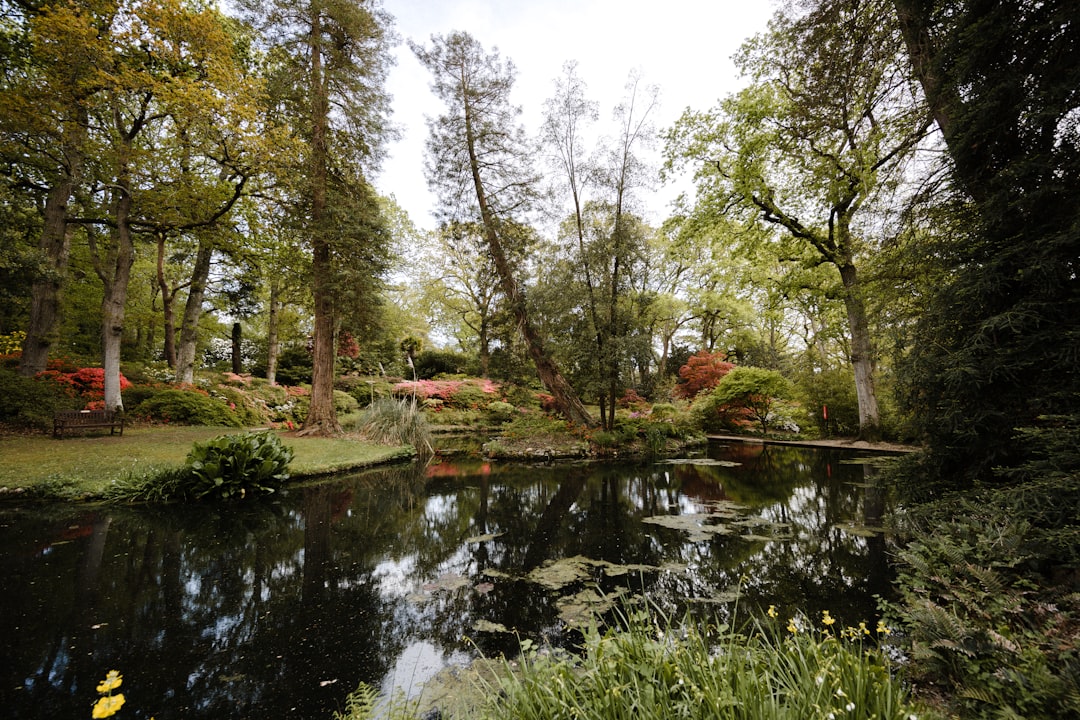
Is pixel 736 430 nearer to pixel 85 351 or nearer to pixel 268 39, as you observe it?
pixel 268 39

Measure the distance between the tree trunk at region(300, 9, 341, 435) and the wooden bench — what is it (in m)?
3.30

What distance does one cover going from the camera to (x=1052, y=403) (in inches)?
96.7

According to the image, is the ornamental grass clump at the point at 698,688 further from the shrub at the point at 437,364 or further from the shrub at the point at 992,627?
the shrub at the point at 437,364

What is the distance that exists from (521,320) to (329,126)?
21.5 feet

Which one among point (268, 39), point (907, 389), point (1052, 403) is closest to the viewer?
point (1052, 403)

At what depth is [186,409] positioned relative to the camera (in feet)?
33.6

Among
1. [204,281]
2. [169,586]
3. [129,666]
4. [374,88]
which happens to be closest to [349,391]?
[204,281]

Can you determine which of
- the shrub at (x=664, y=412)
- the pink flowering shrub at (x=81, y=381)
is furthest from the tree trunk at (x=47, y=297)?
the shrub at (x=664, y=412)

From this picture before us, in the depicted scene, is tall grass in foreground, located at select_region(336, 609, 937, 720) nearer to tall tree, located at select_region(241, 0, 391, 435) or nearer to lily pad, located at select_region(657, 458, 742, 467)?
lily pad, located at select_region(657, 458, 742, 467)

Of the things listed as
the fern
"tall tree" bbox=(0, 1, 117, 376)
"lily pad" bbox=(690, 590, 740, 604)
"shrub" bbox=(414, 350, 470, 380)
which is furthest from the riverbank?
"tall tree" bbox=(0, 1, 117, 376)

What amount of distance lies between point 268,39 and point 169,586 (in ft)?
37.6

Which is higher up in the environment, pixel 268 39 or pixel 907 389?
pixel 268 39

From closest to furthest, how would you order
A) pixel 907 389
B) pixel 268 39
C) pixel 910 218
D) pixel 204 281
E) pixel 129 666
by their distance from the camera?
pixel 129 666 < pixel 907 389 < pixel 910 218 < pixel 268 39 < pixel 204 281

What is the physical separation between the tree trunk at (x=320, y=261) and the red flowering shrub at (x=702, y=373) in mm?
12278
